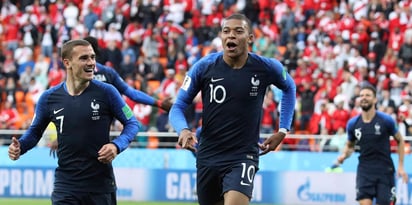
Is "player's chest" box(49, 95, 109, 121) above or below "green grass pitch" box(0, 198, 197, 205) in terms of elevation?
above

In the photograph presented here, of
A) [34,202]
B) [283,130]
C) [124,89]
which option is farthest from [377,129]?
[34,202]

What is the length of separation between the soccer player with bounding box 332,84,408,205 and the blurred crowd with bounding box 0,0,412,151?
741 cm

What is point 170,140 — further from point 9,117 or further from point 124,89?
point 124,89

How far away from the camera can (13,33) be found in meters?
30.2

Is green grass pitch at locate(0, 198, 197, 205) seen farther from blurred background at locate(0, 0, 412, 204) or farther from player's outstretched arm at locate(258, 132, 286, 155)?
player's outstretched arm at locate(258, 132, 286, 155)

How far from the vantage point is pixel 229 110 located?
374 inches

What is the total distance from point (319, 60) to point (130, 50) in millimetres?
5335

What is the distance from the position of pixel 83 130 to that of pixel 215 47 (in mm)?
17488

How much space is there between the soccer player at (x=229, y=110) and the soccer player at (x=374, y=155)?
193 inches

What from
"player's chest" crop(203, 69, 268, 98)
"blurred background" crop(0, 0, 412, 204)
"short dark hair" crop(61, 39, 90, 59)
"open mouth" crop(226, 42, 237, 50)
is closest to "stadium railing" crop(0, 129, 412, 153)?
"blurred background" crop(0, 0, 412, 204)

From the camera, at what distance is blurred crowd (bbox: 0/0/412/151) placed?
24.0 metres

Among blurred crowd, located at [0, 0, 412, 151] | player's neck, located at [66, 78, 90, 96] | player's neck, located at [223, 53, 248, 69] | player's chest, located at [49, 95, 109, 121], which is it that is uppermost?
blurred crowd, located at [0, 0, 412, 151]

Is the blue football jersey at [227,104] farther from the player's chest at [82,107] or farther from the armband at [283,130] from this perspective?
the player's chest at [82,107]

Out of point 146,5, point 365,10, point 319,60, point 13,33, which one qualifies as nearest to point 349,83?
point 319,60
